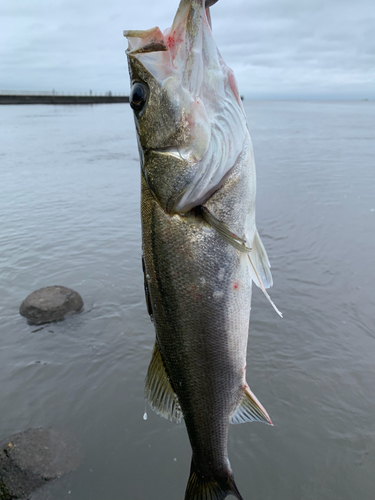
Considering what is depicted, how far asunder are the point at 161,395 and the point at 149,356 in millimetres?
3150

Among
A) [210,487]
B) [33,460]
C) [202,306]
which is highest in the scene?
[202,306]

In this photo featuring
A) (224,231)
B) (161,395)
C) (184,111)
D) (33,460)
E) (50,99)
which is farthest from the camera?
(50,99)

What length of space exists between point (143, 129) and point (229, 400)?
1.62 meters

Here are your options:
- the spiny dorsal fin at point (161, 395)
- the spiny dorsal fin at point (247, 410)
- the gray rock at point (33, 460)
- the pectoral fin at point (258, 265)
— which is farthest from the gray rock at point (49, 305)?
the pectoral fin at point (258, 265)

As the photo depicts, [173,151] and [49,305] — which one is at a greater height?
[173,151]

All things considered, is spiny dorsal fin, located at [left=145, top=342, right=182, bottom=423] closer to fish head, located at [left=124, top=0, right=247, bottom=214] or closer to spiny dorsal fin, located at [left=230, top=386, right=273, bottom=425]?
spiny dorsal fin, located at [left=230, top=386, right=273, bottom=425]

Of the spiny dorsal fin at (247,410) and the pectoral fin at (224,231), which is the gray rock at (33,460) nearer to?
the spiny dorsal fin at (247,410)

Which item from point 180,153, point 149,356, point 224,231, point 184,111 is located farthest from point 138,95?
point 149,356

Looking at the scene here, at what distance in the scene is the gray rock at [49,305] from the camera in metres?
6.07

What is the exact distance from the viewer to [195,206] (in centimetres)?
190

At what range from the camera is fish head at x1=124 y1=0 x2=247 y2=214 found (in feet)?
5.81

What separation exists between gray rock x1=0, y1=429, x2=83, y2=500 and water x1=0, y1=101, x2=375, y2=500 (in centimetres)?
15

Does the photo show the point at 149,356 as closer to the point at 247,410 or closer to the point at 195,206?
the point at 247,410

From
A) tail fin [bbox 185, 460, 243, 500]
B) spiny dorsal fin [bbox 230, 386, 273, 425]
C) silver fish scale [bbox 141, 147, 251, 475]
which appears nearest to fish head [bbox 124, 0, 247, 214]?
silver fish scale [bbox 141, 147, 251, 475]
